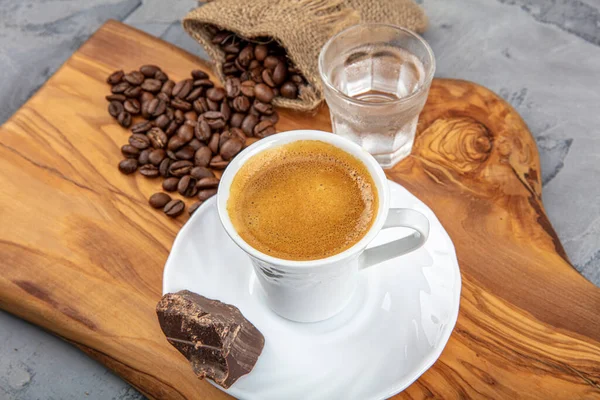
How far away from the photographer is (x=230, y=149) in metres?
1.58

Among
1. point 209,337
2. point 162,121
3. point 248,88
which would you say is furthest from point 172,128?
point 209,337

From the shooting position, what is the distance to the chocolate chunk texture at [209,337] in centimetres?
108

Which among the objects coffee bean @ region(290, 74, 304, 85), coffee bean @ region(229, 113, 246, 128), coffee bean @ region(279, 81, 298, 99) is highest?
coffee bean @ region(290, 74, 304, 85)

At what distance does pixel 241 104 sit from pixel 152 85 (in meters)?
0.27

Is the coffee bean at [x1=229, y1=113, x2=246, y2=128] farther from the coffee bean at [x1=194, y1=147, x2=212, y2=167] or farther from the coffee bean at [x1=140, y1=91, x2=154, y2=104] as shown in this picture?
the coffee bean at [x1=140, y1=91, x2=154, y2=104]

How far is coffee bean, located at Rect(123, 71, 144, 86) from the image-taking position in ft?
5.63

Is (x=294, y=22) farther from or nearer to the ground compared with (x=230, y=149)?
farther from the ground

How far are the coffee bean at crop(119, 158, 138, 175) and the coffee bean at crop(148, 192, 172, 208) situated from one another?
118mm

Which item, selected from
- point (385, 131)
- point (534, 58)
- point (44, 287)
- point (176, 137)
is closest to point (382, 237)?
point (385, 131)

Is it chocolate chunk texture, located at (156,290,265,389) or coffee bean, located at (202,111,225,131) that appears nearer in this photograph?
chocolate chunk texture, located at (156,290,265,389)

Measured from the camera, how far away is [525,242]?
142 cm

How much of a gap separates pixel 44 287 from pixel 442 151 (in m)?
1.04

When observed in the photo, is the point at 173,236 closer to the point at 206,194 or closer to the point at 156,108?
the point at 206,194

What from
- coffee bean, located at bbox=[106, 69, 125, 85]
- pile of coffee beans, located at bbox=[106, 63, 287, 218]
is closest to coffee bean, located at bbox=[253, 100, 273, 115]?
pile of coffee beans, located at bbox=[106, 63, 287, 218]
